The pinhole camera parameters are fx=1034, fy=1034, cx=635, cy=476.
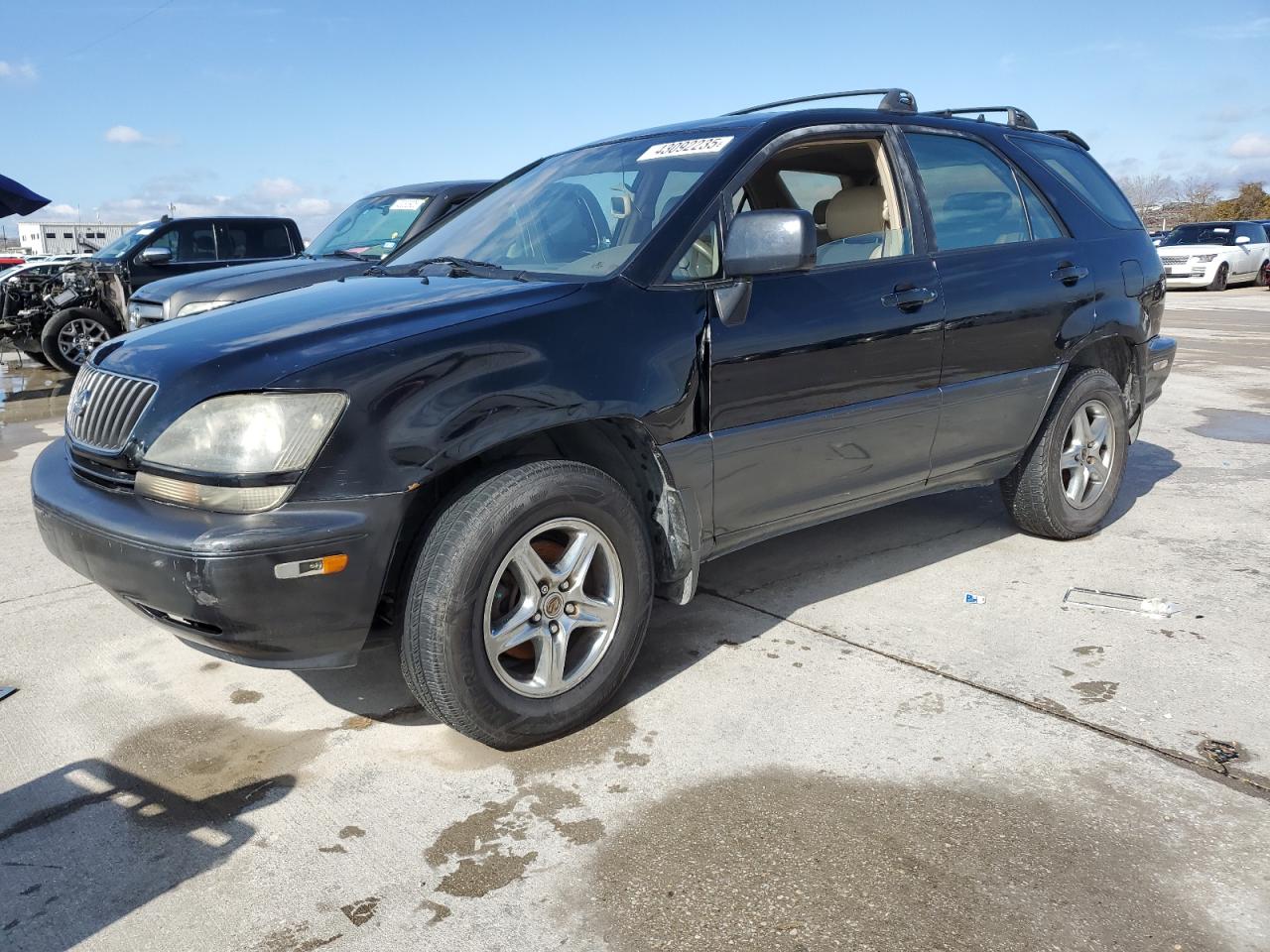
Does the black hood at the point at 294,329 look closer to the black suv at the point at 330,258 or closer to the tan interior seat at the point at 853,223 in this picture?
the tan interior seat at the point at 853,223

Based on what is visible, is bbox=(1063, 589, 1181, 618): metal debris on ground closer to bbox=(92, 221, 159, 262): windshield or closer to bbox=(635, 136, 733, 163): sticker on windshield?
bbox=(635, 136, 733, 163): sticker on windshield

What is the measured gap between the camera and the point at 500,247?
376cm

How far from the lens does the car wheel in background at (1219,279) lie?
23578 millimetres

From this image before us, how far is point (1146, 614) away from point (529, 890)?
9.06 ft

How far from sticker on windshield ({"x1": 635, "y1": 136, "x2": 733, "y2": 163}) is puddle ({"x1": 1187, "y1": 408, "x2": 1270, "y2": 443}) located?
5.29 metres

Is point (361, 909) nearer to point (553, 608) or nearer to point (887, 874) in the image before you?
point (553, 608)

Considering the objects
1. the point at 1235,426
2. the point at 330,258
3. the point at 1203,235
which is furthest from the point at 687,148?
the point at 1203,235

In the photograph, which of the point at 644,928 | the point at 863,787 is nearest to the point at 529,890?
the point at 644,928

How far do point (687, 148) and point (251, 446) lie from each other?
76.8 inches

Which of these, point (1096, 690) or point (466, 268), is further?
point (466, 268)

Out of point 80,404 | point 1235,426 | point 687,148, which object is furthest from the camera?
point 1235,426

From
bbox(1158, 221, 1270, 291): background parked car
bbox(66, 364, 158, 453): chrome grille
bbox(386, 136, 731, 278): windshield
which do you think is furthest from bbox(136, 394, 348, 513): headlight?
bbox(1158, 221, 1270, 291): background parked car

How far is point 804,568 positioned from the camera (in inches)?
180

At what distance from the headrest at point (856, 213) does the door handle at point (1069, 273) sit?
903 mm
